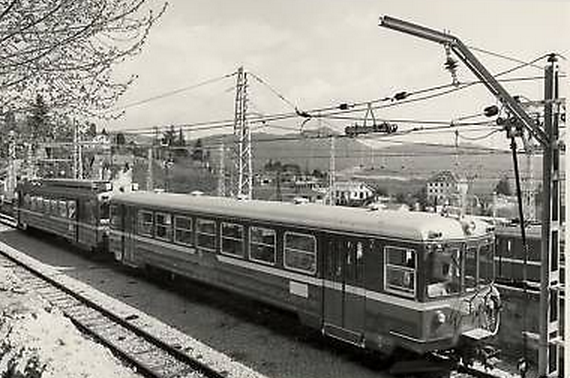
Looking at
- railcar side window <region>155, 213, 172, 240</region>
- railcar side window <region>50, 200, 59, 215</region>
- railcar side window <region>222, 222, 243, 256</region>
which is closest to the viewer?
railcar side window <region>222, 222, 243, 256</region>

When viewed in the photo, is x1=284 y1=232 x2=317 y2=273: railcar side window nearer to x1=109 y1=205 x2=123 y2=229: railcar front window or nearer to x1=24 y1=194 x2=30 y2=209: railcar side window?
x1=109 y1=205 x2=123 y2=229: railcar front window

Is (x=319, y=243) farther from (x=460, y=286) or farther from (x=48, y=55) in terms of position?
(x=48, y=55)

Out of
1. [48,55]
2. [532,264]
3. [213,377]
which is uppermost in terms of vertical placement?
[48,55]

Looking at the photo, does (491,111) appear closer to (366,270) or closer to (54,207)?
(366,270)

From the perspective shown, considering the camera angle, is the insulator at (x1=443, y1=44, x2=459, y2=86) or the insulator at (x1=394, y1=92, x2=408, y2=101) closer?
the insulator at (x1=443, y1=44, x2=459, y2=86)

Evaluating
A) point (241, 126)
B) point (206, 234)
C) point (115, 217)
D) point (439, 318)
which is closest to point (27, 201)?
point (115, 217)

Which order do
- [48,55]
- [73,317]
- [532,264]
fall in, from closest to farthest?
[48,55] → [73,317] → [532,264]

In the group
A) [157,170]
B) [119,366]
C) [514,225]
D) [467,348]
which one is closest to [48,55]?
[119,366]

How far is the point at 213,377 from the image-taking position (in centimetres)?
641

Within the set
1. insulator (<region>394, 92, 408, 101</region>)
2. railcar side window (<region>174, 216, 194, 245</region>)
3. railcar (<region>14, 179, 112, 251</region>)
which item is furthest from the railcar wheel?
railcar (<region>14, 179, 112, 251</region>)

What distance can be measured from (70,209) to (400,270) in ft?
33.2

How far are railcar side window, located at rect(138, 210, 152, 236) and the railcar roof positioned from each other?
1089 millimetres

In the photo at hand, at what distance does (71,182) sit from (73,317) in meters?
6.67

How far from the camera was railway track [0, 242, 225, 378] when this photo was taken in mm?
6617
